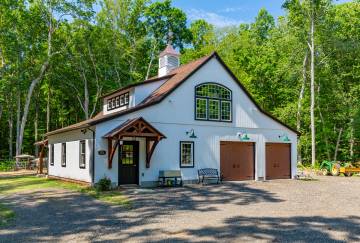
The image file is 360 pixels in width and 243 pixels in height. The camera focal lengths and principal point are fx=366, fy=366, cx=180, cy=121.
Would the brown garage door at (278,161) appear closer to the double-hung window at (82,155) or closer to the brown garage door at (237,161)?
the brown garage door at (237,161)

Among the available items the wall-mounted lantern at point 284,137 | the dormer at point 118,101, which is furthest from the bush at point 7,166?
the wall-mounted lantern at point 284,137

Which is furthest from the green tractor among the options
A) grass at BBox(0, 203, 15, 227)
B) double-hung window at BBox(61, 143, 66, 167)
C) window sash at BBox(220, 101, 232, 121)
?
grass at BBox(0, 203, 15, 227)

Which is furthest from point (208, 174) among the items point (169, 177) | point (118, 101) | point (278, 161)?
point (118, 101)

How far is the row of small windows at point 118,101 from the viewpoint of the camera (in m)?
23.4

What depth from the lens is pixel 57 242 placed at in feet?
26.7

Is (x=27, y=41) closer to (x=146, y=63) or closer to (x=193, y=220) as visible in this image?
(x=146, y=63)

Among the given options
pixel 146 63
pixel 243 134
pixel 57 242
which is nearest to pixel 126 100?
pixel 243 134

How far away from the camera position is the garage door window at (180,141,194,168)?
67.0 ft

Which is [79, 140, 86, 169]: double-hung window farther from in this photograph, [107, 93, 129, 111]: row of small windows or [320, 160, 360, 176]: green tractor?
[320, 160, 360, 176]: green tractor

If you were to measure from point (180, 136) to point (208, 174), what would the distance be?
2.76m

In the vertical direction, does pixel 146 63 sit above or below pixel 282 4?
below

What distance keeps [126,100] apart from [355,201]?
14.4 m

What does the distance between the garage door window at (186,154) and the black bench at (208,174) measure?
0.70 m

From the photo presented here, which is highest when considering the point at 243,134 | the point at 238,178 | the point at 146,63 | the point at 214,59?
the point at 146,63
